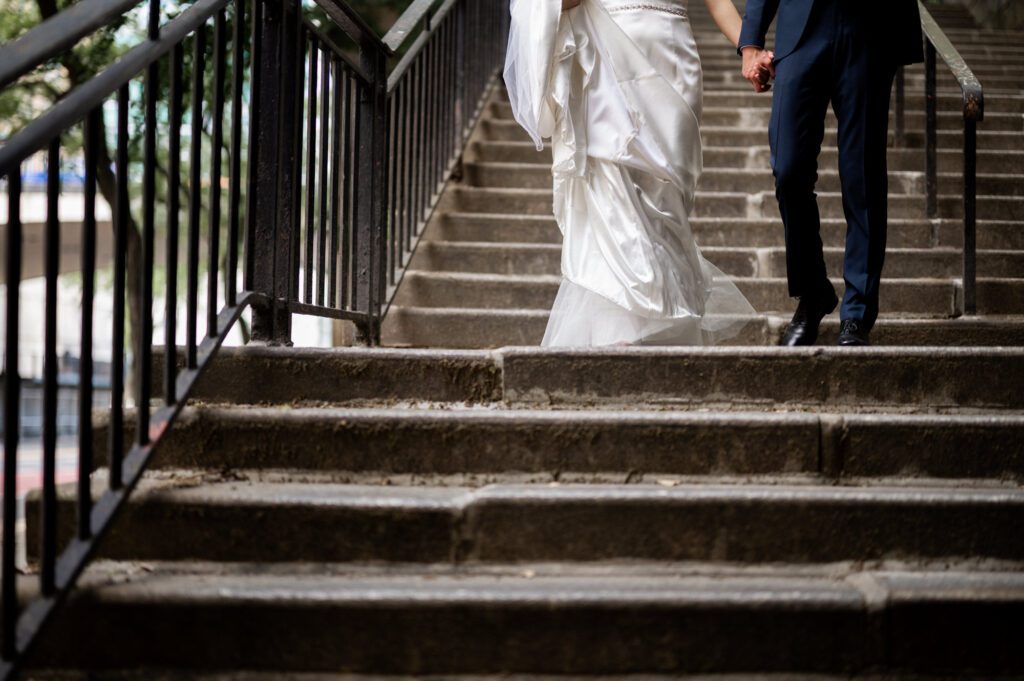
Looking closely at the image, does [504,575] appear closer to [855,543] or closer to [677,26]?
[855,543]

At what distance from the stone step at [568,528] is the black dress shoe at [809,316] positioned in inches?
48.6

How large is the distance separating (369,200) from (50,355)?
1.97 m

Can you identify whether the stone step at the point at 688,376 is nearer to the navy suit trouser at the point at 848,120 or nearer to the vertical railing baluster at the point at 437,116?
the navy suit trouser at the point at 848,120

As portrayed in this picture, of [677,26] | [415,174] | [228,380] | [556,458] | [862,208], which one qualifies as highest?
[677,26]

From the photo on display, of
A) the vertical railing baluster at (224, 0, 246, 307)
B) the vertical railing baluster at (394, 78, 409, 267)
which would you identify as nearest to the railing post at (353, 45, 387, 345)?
the vertical railing baluster at (394, 78, 409, 267)

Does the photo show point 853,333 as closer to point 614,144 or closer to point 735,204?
point 614,144

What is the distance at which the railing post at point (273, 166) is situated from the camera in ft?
9.12

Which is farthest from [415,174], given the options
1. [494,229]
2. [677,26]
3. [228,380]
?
[228,380]

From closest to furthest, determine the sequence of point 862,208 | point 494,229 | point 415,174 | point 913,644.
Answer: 1. point 913,644
2. point 862,208
3. point 415,174
4. point 494,229

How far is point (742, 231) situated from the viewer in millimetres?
4938

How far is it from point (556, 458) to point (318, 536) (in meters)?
0.62

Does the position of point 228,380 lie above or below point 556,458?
above

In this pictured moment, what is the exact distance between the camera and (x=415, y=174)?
4637mm

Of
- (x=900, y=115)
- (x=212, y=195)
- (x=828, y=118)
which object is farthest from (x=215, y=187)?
(x=828, y=118)
